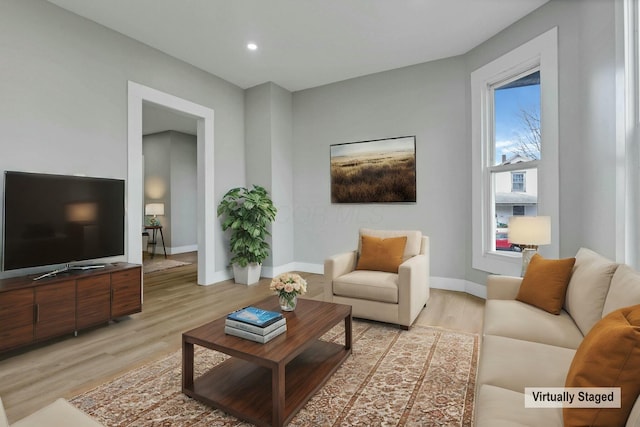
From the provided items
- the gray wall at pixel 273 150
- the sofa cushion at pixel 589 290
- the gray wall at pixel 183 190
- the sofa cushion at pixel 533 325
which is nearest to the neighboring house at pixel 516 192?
the sofa cushion at pixel 589 290

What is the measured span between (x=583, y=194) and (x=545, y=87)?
1111 mm

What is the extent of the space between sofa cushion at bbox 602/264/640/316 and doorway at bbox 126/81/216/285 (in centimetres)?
401

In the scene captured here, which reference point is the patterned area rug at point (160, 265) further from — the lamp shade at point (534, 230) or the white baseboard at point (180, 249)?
the lamp shade at point (534, 230)

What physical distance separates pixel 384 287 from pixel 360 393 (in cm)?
111

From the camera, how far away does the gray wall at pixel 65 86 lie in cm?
271

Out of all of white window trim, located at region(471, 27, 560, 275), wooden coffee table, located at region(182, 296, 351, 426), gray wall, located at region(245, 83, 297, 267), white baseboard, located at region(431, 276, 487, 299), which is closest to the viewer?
wooden coffee table, located at region(182, 296, 351, 426)

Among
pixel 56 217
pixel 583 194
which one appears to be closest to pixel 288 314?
pixel 56 217

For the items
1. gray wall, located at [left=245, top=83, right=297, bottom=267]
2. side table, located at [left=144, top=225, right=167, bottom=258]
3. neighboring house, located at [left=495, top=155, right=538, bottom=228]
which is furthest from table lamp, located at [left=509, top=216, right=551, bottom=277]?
side table, located at [left=144, top=225, right=167, bottom=258]

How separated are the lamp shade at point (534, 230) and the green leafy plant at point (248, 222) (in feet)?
10.4

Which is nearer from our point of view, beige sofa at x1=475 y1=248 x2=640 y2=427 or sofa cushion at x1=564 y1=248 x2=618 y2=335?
beige sofa at x1=475 y1=248 x2=640 y2=427

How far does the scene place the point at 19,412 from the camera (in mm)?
1775

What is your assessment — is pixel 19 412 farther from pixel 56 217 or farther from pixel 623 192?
pixel 623 192

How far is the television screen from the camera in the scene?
254 centimetres

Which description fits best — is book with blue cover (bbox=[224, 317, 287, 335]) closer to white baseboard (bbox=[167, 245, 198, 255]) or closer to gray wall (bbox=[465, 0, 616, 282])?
gray wall (bbox=[465, 0, 616, 282])
